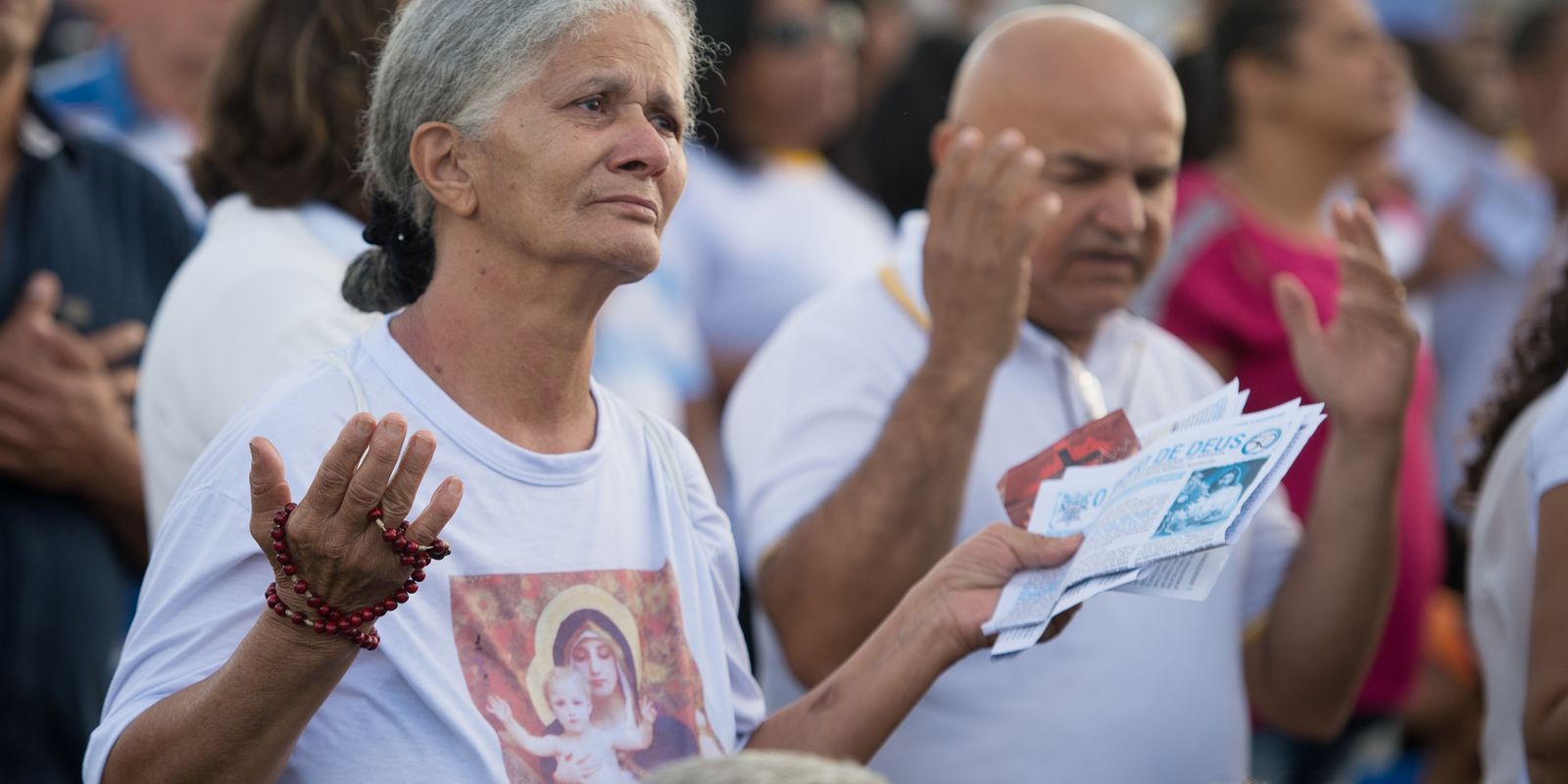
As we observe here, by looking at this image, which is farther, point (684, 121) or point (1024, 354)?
point (1024, 354)

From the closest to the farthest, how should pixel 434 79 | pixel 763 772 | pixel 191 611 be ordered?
1. pixel 763 772
2. pixel 191 611
3. pixel 434 79

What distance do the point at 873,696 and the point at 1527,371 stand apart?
1.76m

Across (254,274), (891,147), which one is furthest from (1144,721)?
(891,147)

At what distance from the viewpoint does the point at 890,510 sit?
10.2 feet

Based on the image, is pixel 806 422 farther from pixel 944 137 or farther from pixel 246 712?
pixel 246 712

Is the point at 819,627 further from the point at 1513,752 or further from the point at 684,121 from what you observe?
the point at 1513,752

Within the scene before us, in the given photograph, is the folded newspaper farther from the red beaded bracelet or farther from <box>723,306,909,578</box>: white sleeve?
the red beaded bracelet

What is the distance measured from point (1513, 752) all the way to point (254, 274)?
94.5 inches

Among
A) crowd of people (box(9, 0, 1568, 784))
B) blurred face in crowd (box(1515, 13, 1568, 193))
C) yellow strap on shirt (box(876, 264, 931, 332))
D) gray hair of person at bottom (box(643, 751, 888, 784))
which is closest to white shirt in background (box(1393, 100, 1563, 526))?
blurred face in crowd (box(1515, 13, 1568, 193))

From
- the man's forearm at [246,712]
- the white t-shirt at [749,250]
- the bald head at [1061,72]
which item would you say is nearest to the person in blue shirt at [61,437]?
the man's forearm at [246,712]

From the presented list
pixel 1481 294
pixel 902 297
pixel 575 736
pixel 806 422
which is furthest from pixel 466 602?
pixel 1481 294

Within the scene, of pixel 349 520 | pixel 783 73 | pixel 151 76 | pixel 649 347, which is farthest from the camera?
pixel 783 73

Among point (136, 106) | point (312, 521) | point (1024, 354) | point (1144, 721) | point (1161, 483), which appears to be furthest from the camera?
point (136, 106)

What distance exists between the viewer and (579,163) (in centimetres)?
233
